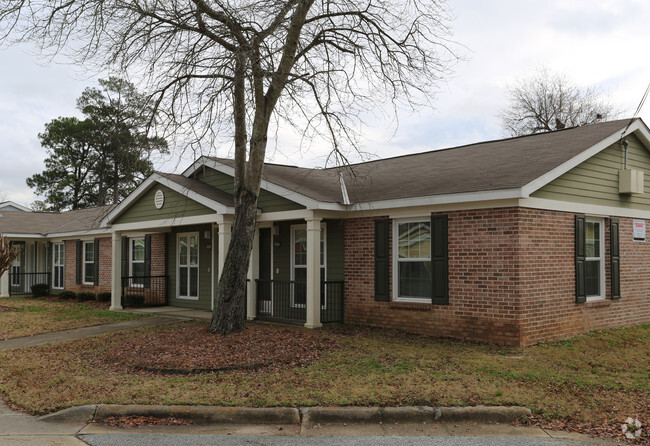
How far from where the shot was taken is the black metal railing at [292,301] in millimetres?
12500

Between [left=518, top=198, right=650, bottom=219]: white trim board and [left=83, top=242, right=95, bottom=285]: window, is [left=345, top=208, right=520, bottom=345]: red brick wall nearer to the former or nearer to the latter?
[left=518, top=198, right=650, bottom=219]: white trim board

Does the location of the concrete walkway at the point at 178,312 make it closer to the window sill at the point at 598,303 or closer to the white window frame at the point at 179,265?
the white window frame at the point at 179,265

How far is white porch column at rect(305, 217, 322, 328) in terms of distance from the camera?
11.9 m

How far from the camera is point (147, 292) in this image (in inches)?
707

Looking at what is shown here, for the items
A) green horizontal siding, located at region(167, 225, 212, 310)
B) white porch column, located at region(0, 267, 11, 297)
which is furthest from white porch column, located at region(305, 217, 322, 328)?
white porch column, located at region(0, 267, 11, 297)

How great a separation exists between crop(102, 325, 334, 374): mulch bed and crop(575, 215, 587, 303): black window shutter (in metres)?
5.00

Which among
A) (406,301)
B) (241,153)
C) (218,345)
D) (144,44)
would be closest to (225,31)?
(144,44)

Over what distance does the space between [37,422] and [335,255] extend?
24.7 ft

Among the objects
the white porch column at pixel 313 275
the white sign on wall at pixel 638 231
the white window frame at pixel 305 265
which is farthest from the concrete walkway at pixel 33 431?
the white sign on wall at pixel 638 231

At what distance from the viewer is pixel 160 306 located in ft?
57.5

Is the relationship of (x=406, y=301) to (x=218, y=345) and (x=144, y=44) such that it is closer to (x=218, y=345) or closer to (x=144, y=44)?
(x=218, y=345)

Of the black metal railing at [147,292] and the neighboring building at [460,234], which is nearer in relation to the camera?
the neighboring building at [460,234]

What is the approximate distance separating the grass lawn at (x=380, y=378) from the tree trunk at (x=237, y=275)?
500 millimetres

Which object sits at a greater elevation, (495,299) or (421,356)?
(495,299)
